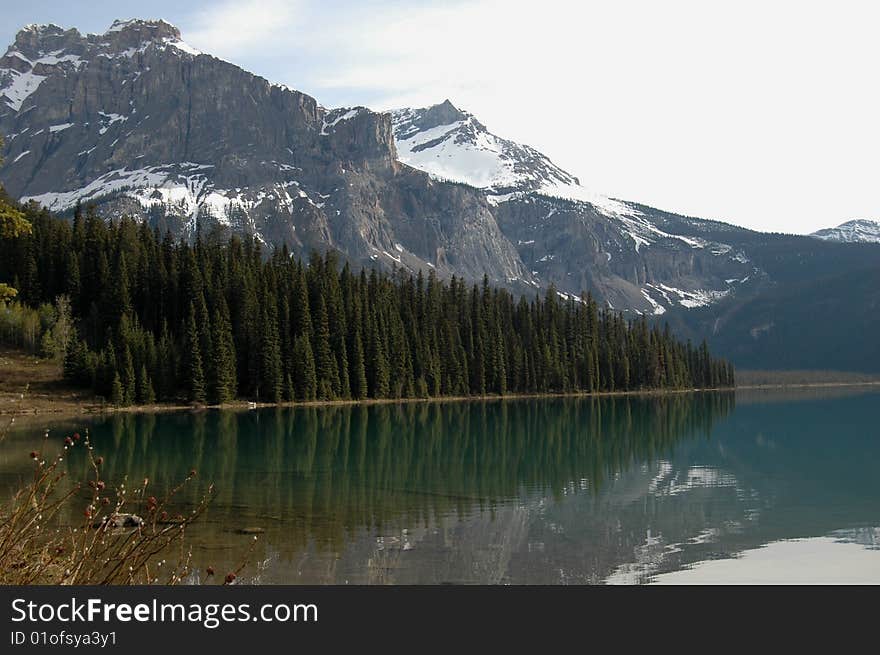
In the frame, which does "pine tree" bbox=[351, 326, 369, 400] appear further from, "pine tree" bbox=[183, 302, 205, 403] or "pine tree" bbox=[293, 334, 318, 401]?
"pine tree" bbox=[183, 302, 205, 403]

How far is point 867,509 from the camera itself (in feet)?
97.8

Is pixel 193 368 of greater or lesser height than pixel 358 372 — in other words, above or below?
above

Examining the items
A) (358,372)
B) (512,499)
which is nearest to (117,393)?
(358,372)

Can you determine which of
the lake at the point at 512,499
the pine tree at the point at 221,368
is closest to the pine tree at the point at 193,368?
the pine tree at the point at 221,368

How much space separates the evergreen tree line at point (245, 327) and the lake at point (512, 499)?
2800cm

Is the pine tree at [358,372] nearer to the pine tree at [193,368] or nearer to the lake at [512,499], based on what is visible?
the pine tree at [193,368]

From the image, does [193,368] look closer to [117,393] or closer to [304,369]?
[117,393]

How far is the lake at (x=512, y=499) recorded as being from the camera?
835 inches

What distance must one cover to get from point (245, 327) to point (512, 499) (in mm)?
77787

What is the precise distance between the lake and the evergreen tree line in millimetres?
28003

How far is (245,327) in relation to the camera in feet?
344
